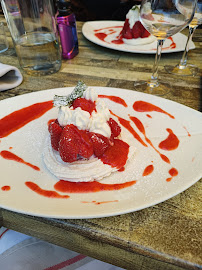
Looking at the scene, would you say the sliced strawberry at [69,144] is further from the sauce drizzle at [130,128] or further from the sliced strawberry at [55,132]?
the sauce drizzle at [130,128]

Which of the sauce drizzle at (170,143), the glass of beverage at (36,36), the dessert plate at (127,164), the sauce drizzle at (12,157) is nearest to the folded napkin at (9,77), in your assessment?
the glass of beverage at (36,36)

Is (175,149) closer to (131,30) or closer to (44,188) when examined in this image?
(44,188)

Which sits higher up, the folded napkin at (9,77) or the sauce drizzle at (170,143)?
the folded napkin at (9,77)

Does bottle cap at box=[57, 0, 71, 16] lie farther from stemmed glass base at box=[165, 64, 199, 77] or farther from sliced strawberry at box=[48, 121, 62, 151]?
sliced strawberry at box=[48, 121, 62, 151]

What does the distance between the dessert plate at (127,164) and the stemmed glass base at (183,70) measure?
0.43 m

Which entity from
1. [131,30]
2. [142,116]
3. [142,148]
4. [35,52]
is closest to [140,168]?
[142,148]

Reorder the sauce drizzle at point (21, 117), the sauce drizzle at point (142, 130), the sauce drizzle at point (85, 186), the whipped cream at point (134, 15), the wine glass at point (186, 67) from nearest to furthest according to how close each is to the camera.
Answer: the sauce drizzle at point (85, 186) < the sauce drizzle at point (142, 130) < the sauce drizzle at point (21, 117) < the wine glass at point (186, 67) < the whipped cream at point (134, 15)

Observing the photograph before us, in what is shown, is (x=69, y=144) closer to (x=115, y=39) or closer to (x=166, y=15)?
(x=166, y=15)

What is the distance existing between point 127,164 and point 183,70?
2.75ft

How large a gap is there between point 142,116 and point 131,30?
80cm

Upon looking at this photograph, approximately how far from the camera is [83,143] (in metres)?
0.74

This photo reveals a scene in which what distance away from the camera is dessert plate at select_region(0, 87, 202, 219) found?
62 cm

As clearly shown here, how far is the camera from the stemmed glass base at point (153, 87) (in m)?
1.20

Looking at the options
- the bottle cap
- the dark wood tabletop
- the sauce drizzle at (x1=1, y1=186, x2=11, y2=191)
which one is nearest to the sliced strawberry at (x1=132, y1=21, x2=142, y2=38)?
the bottle cap
